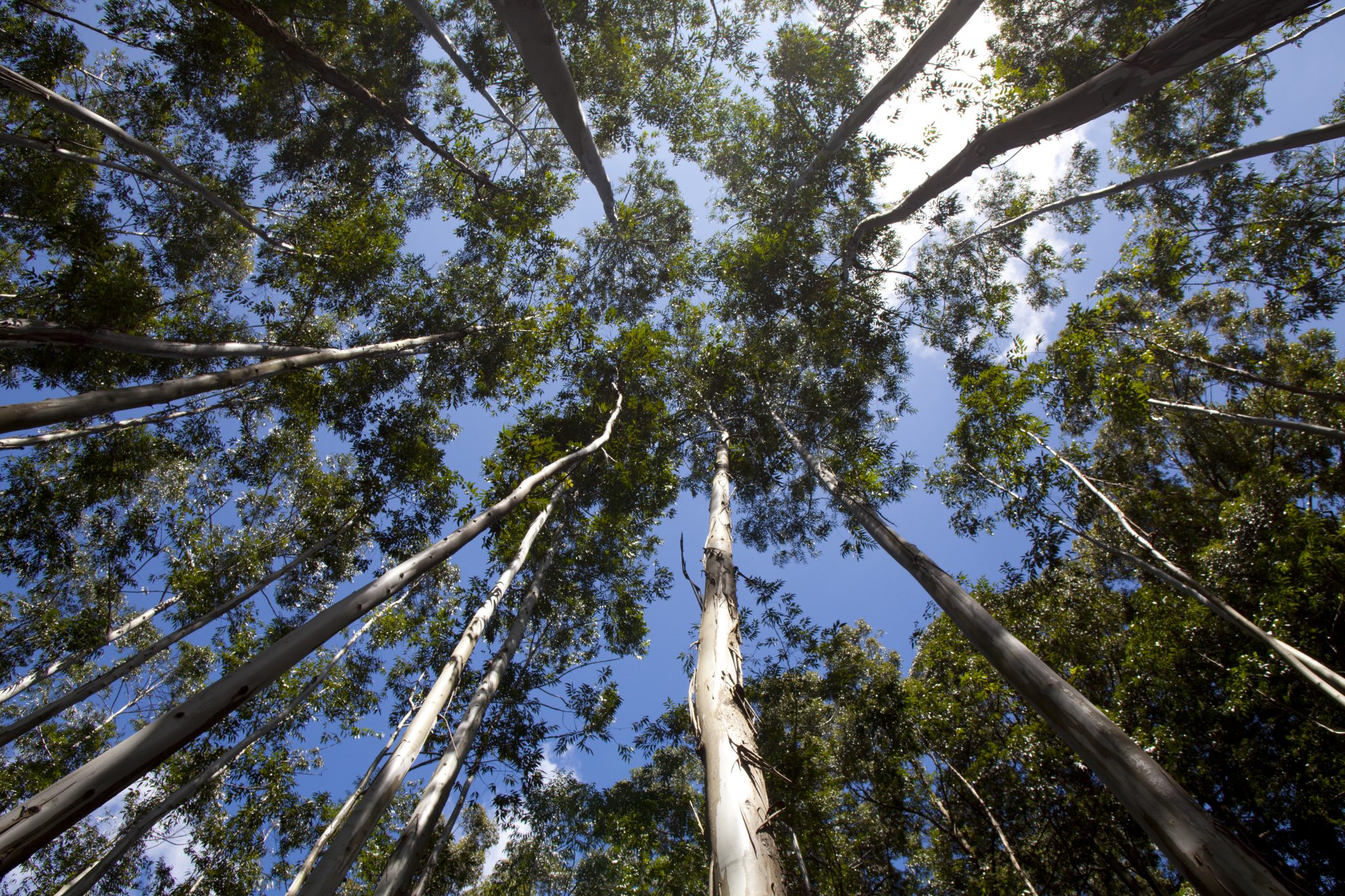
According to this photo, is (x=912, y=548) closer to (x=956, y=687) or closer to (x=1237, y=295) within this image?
(x=956, y=687)

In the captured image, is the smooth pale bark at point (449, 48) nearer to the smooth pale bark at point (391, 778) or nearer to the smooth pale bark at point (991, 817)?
the smooth pale bark at point (391, 778)

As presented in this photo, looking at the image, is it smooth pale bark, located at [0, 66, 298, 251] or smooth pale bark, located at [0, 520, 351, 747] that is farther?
smooth pale bark, located at [0, 520, 351, 747]

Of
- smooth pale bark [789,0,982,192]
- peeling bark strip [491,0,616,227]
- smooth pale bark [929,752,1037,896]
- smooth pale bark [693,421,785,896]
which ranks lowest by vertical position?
smooth pale bark [693,421,785,896]

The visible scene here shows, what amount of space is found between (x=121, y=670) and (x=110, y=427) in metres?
3.54

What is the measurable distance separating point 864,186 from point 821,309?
9.60 feet

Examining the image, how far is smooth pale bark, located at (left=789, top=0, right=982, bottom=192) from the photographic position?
19.5 feet

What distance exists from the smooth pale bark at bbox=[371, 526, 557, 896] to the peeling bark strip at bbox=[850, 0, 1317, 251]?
8.54 metres

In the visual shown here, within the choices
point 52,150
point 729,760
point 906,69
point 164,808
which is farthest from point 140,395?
point 906,69

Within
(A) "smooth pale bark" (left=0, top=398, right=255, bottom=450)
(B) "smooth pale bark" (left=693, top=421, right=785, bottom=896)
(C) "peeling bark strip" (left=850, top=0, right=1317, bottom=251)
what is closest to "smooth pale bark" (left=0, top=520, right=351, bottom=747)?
(A) "smooth pale bark" (left=0, top=398, right=255, bottom=450)

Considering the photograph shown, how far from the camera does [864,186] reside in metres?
9.16

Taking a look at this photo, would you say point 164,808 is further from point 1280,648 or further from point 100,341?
point 1280,648

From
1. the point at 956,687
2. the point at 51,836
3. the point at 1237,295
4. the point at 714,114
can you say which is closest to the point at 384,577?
the point at 51,836

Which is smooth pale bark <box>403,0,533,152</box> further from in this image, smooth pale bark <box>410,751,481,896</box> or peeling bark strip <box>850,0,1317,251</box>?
smooth pale bark <box>410,751,481,896</box>

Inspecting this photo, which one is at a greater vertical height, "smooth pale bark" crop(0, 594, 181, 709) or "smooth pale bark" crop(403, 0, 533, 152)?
"smooth pale bark" crop(403, 0, 533, 152)
